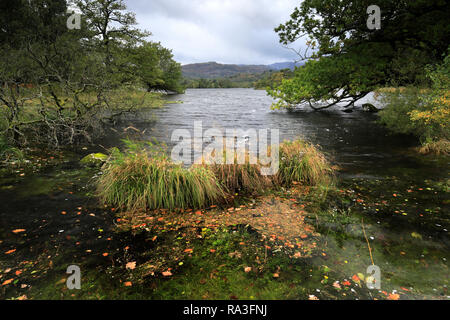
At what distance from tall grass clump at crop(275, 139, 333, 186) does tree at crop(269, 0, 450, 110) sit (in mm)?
9520

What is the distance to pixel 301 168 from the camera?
26.4 ft

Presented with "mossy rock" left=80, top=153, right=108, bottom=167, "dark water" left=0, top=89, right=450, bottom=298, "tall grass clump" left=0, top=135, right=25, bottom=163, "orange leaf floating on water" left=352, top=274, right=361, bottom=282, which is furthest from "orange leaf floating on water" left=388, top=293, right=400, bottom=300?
"tall grass clump" left=0, top=135, right=25, bottom=163

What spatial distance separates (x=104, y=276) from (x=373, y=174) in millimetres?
8568

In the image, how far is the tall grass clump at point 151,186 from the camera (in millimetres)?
6109

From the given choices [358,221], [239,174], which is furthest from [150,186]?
[358,221]

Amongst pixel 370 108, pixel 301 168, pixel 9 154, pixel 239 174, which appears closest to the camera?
pixel 239 174

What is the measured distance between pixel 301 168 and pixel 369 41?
12952mm

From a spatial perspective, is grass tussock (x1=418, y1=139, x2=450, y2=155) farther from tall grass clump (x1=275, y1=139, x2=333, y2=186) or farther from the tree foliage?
the tree foliage

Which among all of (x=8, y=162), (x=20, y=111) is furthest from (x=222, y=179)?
(x=20, y=111)

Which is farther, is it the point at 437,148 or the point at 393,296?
the point at 437,148

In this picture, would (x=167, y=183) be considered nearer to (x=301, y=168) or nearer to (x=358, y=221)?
(x=301, y=168)

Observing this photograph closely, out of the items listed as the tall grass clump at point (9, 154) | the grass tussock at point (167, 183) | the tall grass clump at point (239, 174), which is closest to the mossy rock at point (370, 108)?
the tall grass clump at point (239, 174)

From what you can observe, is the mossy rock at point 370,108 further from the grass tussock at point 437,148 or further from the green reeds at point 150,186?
the green reeds at point 150,186

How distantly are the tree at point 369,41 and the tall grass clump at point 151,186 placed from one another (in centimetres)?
1321
